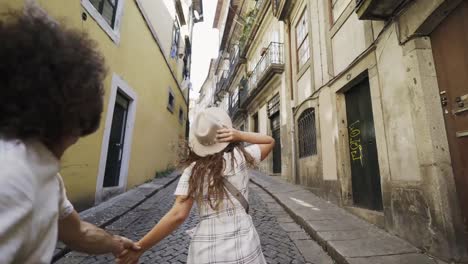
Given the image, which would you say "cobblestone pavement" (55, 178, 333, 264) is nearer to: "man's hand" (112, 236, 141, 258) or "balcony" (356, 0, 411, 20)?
"man's hand" (112, 236, 141, 258)

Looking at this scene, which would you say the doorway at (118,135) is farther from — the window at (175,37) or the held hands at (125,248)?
the window at (175,37)

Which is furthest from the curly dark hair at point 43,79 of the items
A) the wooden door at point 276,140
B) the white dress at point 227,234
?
the wooden door at point 276,140

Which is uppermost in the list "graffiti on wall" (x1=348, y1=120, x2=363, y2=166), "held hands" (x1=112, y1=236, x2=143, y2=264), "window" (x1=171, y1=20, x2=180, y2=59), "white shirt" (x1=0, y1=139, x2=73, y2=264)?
"window" (x1=171, y1=20, x2=180, y2=59)

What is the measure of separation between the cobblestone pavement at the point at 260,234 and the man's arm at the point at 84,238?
1.84m

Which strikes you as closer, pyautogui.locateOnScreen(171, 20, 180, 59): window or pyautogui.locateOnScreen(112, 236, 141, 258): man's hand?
pyautogui.locateOnScreen(112, 236, 141, 258): man's hand

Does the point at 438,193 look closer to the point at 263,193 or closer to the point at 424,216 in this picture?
the point at 424,216

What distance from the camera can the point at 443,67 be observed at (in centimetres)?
315

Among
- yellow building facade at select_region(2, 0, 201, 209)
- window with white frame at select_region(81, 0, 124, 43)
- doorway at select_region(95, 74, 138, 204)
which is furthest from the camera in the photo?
doorway at select_region(95, 74, 138, 204)

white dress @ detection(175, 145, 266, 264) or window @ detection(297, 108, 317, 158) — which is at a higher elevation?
window @ detection(297, 108, 317, 158)

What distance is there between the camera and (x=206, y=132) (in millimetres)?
1366

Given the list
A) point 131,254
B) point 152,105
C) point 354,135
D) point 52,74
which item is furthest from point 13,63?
point 152,105

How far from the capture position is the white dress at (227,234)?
125cm

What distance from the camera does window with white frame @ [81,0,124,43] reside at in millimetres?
4889

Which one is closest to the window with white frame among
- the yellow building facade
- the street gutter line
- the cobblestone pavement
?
the yellow building facade
